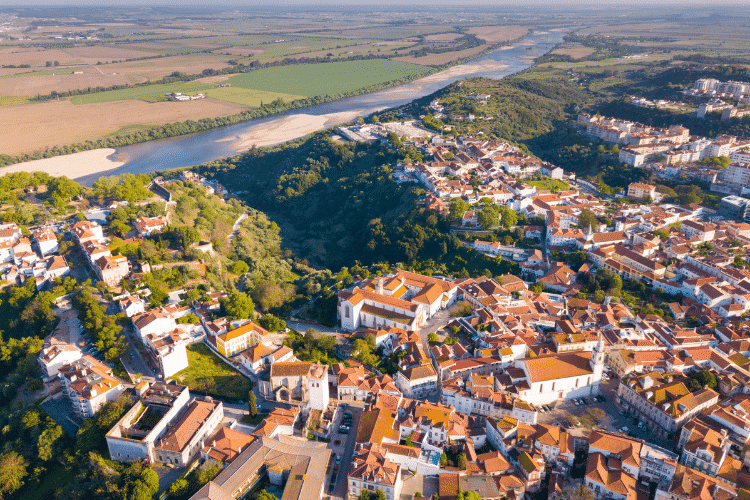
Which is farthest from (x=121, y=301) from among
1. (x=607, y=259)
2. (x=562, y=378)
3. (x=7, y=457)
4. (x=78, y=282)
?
(x=607, y=259)

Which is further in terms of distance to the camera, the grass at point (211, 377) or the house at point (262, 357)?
the house at point (262, 357)

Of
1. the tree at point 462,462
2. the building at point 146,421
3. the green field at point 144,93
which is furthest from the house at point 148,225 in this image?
the green field at point 144,93

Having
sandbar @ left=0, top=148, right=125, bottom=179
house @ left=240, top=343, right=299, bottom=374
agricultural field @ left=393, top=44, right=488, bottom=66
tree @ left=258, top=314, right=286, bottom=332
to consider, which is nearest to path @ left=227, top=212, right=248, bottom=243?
tree @ left=258, top=314, right=286, bottom=332

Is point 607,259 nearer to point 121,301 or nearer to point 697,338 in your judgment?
point 697,338

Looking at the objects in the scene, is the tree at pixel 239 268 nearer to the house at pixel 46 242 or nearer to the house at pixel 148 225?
the house at pixel 148 225

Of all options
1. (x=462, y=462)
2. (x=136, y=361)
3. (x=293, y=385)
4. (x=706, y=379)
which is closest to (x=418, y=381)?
(x=462, y=462)
